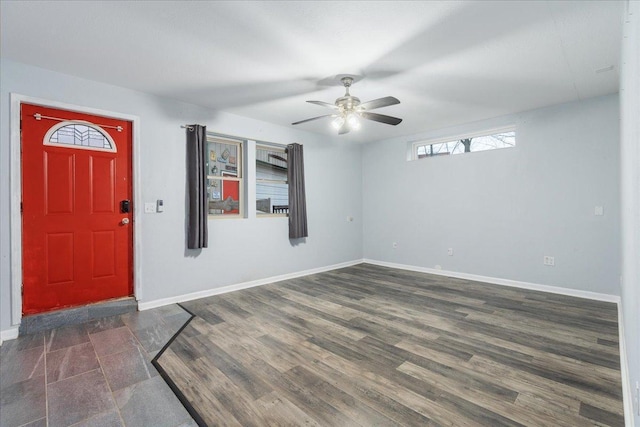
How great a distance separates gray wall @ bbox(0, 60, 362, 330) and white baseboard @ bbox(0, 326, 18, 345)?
2.0 inches

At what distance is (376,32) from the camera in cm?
237

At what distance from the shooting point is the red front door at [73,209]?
9.64ft

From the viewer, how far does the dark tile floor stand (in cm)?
172

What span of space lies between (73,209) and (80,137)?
2.56 ft

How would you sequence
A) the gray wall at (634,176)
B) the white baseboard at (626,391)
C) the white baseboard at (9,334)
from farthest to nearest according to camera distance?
the white baseboard at (9,334)
the white baseboard at (626,391)
the gray wall at (634,176)

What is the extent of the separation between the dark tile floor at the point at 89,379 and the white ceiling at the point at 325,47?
8.54ft

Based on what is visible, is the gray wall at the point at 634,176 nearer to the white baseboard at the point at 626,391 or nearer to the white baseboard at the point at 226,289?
the white baseboard at the point at 626,391

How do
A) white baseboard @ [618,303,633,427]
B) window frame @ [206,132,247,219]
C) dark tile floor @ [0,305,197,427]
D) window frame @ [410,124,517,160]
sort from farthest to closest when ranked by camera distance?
window frame @ [410,124,517,160], window frame @ [206,132,247,219], dark tile floor @ [0,305,197,427], white baseboard @ [618,303,633,427]

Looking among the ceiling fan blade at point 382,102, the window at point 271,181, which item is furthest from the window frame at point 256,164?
the ceiling fan blade at point 382,102

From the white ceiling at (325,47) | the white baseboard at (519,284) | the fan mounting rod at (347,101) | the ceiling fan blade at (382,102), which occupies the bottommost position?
the white baseboard at (519,284)

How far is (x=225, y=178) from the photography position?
4.41 meters

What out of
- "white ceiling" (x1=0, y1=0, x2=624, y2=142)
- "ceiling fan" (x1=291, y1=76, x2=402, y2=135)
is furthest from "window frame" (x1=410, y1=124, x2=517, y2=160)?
"ceiling fan" (x1=291, y1=76, x2=402, y2=135)

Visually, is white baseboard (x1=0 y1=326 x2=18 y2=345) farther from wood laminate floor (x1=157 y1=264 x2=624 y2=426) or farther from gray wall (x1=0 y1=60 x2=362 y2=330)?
wood laminate floor (x1=157 y1=264 x2=624 y2=426)

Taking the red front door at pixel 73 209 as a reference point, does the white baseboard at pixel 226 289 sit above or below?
below
